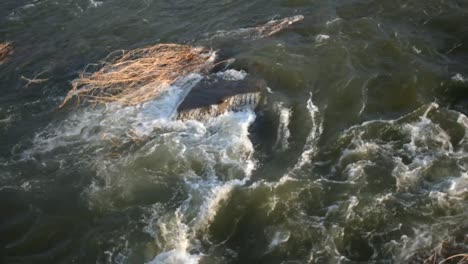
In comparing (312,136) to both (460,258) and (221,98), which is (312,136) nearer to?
(221,98)

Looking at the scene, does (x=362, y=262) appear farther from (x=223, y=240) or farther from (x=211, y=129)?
(x=211, y=129)

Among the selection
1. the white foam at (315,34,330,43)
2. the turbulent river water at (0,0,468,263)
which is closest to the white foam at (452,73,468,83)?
the turbulent river water at (0,0,468,263)

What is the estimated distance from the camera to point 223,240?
766 cm

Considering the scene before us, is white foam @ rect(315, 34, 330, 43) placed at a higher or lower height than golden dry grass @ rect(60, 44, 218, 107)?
higher

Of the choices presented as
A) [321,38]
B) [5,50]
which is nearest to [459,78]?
[321,38]

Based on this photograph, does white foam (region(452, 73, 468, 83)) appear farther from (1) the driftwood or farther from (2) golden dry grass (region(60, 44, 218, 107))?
(2) golden dry grass (region(60, 44, 218, 107))

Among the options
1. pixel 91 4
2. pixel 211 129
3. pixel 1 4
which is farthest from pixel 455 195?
pixel 1 4

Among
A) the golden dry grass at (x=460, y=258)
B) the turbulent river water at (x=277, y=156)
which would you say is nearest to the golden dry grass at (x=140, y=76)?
the turbulent river water at (x=277, y=156)

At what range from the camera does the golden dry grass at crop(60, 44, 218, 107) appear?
11.0m

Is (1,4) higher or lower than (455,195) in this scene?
higher

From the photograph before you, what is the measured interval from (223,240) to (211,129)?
2.72 m

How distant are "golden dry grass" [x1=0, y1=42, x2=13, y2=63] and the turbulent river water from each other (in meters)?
1.36

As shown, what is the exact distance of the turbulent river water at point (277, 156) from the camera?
7.47 meters

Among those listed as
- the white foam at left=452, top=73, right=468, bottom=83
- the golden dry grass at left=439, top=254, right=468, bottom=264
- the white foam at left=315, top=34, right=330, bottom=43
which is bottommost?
the golden dry grass at left=439, top=254, right=468, bottom=264
